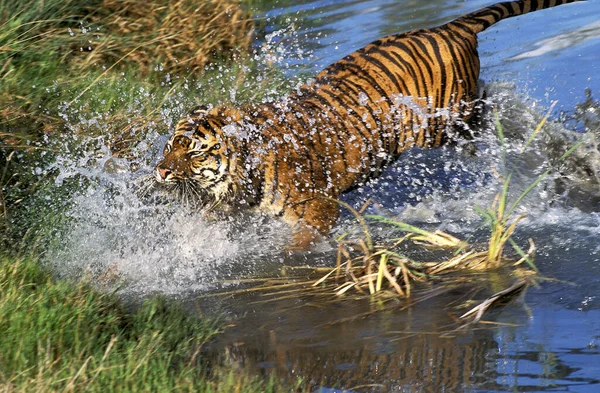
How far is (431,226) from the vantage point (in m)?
5.11

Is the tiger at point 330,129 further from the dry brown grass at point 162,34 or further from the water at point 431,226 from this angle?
the dry brown grass at point 162,34

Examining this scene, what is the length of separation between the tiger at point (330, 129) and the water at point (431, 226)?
0.20m

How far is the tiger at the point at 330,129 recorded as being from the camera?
15.3 ft

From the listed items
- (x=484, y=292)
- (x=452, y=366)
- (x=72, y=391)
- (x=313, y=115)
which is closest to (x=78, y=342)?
(x=72, y=391)

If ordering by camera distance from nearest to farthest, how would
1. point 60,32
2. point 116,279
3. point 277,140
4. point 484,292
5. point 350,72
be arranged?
point 484,292 < point 116,279 < point 277,140 < point 350,72 < point 60,32

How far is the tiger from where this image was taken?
4668 mm

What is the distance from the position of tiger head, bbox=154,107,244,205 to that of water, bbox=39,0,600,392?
25cm

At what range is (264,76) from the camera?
716cm

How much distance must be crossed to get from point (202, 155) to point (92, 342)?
1408 millimetres

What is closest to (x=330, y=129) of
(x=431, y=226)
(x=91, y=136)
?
(x=431, y=226)

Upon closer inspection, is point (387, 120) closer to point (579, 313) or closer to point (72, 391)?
point (579, 313)

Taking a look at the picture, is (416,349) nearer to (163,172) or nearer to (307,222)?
(307,222)

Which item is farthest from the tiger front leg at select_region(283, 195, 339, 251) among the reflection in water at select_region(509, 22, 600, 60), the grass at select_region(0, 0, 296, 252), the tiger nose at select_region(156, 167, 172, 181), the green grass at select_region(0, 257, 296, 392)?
the reflection in water at select_region(509, 22, 600, 60)

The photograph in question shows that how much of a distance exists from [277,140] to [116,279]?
1.07 meters
